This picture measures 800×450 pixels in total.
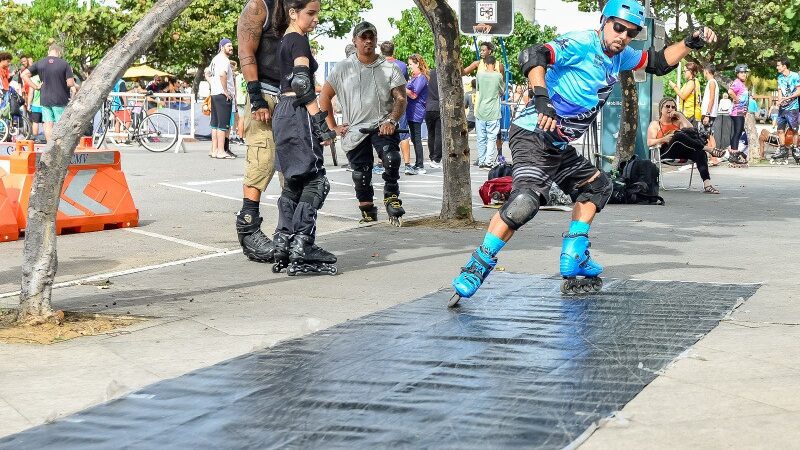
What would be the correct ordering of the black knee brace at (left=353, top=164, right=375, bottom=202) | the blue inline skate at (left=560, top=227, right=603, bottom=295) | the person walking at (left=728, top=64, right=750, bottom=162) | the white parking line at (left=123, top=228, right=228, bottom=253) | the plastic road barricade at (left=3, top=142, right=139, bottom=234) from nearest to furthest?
the blue inline skate at (left=560, top=227, right=603, bottom=295) < the white parking line at (left=123, top=228, right=228, bottom=253) < the plastic road barricade at (left=3, top=142, right=139, bottom=234) < the black knee brace at (left=353, top=164, right=375, bottom=202) < the person walking at (left=728, top=64, right=750, bottom=162)

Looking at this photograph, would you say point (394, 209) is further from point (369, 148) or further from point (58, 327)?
point (58, 327)

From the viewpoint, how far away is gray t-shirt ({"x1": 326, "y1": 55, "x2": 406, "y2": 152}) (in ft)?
38.4

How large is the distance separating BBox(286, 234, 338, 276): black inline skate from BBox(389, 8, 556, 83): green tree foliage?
35.2 meters

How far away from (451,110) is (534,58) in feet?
15.1

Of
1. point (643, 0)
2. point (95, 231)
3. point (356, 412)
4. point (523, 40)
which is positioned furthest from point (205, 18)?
point (356, 412)

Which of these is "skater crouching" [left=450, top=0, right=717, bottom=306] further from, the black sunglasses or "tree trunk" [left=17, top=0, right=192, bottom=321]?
"tree trunk" [left=17, top=0, right=192, bottom=321]

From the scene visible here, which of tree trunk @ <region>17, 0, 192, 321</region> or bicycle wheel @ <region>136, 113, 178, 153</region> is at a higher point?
tree trunk @ <region>17, 0, 192, 321</region>

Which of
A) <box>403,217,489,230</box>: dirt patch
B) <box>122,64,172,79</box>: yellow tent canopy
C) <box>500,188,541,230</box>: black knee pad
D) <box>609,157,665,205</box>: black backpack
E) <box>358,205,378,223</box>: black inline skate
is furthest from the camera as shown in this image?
<box>122,64,172,79</box>: yellow tent canopy

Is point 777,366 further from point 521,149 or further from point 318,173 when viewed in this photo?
point 318,173

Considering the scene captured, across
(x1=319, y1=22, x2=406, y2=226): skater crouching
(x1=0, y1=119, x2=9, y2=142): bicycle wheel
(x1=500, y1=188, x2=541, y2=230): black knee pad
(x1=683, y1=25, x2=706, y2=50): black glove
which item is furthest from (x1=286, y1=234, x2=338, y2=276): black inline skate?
(x1=0, y1=119, x2=9, y2=142): bicycle wheel

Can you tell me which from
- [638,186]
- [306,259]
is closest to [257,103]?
[306,259]

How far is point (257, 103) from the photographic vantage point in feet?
29.9

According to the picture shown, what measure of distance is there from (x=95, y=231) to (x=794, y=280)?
6019mm

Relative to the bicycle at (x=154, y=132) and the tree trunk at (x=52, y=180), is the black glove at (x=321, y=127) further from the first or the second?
the bicycle at (x=154, y=132)
